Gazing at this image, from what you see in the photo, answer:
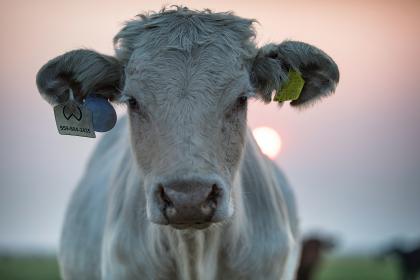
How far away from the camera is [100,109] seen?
24.1 feet

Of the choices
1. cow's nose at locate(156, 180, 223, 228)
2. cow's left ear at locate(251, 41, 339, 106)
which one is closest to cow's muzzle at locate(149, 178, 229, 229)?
cow's nose at locate(156, 180, 223, 228)

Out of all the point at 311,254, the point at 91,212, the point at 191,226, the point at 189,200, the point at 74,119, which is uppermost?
the point at 189,200

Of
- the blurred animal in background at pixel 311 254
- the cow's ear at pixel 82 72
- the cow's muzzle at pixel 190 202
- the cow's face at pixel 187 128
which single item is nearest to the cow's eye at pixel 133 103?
the cow's face at pixel 187 128

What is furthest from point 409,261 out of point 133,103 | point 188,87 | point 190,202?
point 190,202

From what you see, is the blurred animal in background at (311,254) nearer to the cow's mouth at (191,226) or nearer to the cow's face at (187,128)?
the cow's face at (187,128)

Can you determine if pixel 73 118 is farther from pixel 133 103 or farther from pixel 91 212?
pixel 91 212

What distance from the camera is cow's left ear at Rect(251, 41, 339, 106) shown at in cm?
719

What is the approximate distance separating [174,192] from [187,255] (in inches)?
40.5

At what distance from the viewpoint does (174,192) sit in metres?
6.26

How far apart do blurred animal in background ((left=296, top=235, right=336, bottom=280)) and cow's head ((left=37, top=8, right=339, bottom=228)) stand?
666 inches

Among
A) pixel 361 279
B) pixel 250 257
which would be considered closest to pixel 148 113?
pixel 250 257

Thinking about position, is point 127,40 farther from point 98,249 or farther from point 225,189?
point 98,249

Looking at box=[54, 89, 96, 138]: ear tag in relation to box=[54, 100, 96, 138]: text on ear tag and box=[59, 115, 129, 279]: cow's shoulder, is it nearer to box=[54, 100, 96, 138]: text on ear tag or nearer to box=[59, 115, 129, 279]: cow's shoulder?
box=[54, 100, 96, 138]: text on ear tag

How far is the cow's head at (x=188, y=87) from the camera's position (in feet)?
20.9
